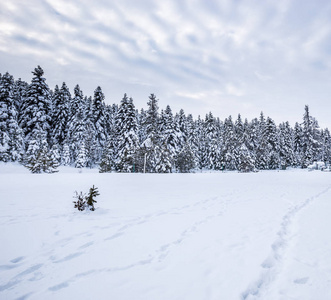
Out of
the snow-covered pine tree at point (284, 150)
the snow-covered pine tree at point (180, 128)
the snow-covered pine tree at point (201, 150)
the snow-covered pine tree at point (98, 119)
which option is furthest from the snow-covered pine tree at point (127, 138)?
the snow-covered pine tree at point (284, 150)

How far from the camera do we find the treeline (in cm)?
2822

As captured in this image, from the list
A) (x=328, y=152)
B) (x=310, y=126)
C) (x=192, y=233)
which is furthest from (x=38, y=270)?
(x=328, y=152)

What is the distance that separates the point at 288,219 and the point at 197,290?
4966 millimetres

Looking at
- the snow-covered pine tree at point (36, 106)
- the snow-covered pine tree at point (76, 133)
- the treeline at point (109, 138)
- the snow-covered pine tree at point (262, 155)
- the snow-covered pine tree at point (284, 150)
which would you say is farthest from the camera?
the snow-covered pine tree at point (284, 150)

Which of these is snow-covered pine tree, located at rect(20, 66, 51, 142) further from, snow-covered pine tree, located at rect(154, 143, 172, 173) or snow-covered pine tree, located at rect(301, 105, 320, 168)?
snow-covered pine tree, located at rect(301, 105, 320, 168)

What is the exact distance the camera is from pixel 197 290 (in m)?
2.83

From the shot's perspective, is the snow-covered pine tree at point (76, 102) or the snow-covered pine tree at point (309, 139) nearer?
the snow-covered pine tree at point (76, 102)

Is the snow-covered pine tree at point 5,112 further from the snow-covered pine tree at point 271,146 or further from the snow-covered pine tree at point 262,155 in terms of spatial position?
the snow-covered pine tree at point 271,146

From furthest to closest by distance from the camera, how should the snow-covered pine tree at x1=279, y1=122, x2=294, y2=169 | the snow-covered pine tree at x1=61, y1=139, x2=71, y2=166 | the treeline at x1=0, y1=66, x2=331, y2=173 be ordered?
1. the snow-covered pine tree at x1=279, y1=122, x2=294, y2=169
2. the snow-covered pine tree at x1=61, y1=139, x2=71, y2=166
3. the treeline at x1=0, y1=66, x2=331, y2=173

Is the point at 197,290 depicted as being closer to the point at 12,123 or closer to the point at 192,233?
the point at 192,233

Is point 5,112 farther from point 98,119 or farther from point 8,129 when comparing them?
point 98,119

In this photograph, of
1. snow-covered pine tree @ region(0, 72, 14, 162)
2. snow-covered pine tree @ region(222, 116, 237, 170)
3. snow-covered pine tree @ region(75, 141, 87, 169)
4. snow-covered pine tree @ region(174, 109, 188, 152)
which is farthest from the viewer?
snow-covered pine tree @ region(222, 116, 237, 170)

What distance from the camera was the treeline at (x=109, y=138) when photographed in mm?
28219

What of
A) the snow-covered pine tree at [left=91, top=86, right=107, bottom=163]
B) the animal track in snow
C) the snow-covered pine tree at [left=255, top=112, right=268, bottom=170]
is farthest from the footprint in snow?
the snow-covered pine tree at [left=255, top=112, right=268, bottom=170]
